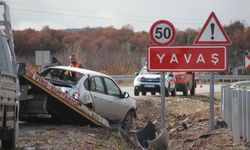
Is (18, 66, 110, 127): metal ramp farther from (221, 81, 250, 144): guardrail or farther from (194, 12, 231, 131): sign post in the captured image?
(221, 81, 250, 144): guardrail

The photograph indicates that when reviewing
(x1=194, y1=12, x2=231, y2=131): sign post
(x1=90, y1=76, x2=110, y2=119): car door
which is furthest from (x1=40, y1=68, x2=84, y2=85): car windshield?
(x1=194, y1=12, x2=231, y2=131): sign post

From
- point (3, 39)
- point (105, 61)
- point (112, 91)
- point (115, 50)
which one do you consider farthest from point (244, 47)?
point (3, 39)

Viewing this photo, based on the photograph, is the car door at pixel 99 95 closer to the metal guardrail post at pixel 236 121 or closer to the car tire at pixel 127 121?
the car tire at pixel 127 121

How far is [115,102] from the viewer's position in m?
16.2

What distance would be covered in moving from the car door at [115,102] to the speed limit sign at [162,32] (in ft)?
10.3

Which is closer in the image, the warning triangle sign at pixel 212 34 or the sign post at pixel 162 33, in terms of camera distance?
the sign post at pixel 162 33

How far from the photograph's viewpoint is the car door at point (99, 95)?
1538 centimetres

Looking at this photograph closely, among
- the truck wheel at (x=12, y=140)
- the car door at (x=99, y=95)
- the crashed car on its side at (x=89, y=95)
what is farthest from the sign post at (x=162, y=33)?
the truck wheel at (x=12, y=140)

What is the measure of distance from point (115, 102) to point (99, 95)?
2.63 feet

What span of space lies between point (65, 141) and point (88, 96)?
10.3 feet

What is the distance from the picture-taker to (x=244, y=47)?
3209 inches

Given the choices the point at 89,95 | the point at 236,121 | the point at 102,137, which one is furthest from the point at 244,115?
the point at 89,95

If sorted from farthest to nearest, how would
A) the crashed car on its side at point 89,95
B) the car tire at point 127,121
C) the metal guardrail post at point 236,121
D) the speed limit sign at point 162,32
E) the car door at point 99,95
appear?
the car tire at point 127,121
the car door at point 99,95
the crashed car on its side at point 89,95
the speed limit sign at point 162,32
the metal guardrail post at point 236,121

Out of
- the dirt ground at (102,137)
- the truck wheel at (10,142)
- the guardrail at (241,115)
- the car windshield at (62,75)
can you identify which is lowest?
the dirt ground at (102,137)
